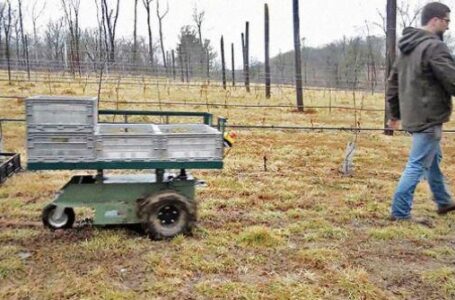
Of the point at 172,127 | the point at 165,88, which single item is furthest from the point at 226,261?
the point at 165,88

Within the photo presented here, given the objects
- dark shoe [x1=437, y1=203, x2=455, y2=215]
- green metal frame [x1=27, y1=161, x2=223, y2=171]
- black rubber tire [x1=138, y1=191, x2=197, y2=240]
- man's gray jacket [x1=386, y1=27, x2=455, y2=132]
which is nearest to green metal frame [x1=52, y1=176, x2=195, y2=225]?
black rubber tire [x1=138, y1=191, x2=197, y2=240]

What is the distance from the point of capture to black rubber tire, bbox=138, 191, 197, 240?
3150 millimetres

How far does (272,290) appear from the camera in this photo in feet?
8.13

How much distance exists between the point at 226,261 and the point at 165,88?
1734 cm

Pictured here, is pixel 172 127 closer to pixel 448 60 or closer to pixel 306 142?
pixel 448 60

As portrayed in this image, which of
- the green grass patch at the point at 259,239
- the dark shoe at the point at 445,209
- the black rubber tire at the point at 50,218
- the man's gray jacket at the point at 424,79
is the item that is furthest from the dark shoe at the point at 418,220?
the black rubber tire at the point at 50,218

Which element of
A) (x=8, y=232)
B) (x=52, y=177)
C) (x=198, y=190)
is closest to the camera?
(x=8, y=232)

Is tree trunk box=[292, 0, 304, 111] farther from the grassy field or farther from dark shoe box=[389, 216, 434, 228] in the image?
dark shoe box=[389, 216, 434, 228]

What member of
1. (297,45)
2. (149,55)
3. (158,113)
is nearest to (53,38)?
(149,55)

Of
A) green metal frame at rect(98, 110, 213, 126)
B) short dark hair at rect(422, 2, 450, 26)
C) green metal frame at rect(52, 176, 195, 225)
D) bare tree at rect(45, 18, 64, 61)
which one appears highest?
bare tree at rect(45, 18, 64, 61)

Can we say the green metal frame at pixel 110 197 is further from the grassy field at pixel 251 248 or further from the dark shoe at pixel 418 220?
the dark shoe at pixel 418 220

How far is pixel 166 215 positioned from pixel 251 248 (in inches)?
24.2

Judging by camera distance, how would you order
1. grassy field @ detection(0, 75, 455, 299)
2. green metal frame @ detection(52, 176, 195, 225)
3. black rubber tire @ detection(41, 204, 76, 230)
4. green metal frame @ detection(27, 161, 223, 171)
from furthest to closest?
black rubber tire @ detection(41, 204, 76, 230) → green metal frame @ detection(52, 176, 195, 225) → green metal frame @ detection(27, 161, 223, 171) → grassy field @ detection(0, 75, 455, 299)

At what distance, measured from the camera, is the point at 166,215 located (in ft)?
10.5
